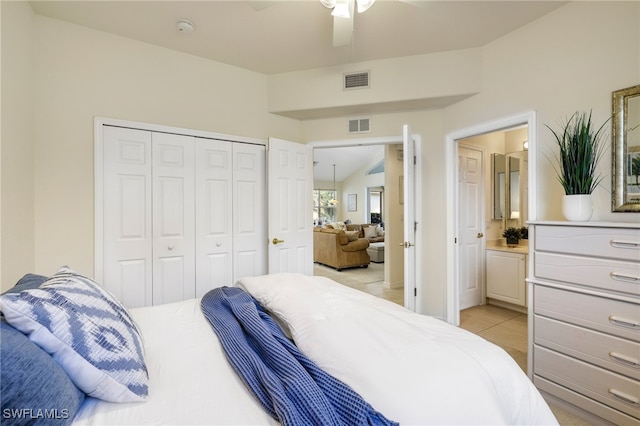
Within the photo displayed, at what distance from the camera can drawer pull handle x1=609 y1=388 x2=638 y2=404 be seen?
1.57 m

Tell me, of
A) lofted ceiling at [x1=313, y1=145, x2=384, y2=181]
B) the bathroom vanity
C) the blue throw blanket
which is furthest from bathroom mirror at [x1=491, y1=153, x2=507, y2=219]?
lofted ceiling at [x1=313, y1=145, x2=384, y2=181]

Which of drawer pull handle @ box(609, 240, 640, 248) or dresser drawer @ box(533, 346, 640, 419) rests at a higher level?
drawer pull handle @ box(609, 240, 640, 248)

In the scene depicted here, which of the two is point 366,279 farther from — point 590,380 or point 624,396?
point 624,396

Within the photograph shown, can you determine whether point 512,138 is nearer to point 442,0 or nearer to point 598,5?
point 598,5

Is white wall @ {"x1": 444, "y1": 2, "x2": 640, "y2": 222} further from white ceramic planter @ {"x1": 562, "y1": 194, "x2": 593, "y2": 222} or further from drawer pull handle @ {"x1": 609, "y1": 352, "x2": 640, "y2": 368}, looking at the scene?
drawer pull handle @ {"x1": 609, "y1": 352, "x2": 640, "y2": 368}

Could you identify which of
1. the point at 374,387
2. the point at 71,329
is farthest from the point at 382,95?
the point at 71,329

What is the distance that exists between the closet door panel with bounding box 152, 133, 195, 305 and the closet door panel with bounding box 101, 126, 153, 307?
0.06 meters

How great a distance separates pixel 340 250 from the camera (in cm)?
614

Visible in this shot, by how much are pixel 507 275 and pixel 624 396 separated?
215 centimetres

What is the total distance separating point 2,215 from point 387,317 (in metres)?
2.38

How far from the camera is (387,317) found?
1275 millimetres

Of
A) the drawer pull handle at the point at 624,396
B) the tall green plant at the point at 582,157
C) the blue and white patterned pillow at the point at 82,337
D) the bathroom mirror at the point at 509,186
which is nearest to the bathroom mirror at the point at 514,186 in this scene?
the bathroom mirror at the point at 509,186

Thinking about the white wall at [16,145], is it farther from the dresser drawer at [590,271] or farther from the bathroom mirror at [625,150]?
the bathroom mirror at [625,150]

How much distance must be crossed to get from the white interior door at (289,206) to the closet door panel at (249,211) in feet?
0.66
